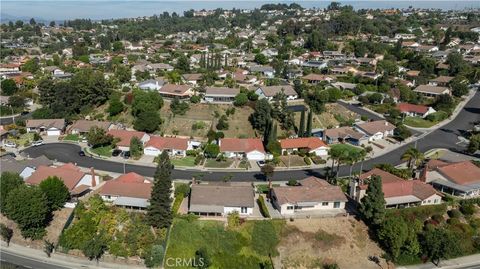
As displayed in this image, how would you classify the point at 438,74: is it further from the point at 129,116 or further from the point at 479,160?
the point at 129,116

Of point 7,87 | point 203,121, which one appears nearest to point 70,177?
point 203,121

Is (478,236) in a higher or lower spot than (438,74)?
lower

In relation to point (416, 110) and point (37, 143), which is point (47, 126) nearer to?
point (37, 143)

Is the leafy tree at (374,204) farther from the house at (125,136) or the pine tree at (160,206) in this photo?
the house at (125,136)

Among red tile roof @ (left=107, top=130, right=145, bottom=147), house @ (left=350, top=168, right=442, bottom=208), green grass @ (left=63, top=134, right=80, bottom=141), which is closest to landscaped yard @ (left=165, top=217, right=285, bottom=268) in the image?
house @ (left=350, top=168, right=442, bottom=208)

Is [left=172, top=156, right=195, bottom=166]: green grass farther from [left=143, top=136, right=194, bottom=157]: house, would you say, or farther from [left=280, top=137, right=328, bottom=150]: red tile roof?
[left=280, top=137, right=328, bottom=150]: red tile roof

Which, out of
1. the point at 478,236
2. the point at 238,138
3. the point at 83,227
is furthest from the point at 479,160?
the point at 83,227

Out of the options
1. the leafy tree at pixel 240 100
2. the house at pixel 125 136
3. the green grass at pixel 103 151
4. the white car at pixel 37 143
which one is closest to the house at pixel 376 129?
the leafy tree at pixel 240 100

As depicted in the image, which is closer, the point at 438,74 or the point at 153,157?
the point at 153,157
